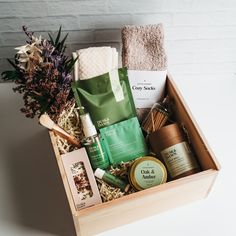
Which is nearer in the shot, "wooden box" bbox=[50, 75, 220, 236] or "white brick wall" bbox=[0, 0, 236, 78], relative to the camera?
"wooden box" bbox=[50, 75, 220, 236]

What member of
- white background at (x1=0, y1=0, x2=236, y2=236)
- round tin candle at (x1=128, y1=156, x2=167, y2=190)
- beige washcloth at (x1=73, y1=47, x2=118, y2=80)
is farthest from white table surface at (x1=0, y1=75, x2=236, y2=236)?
beige washcloth at (x1=73, y1=47, x2=118, y2=80)

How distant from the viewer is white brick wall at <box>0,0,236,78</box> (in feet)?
2.96

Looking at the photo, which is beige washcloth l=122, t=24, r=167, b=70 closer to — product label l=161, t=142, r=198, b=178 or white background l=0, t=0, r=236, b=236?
white background l=0, t=0, r=236, b=236

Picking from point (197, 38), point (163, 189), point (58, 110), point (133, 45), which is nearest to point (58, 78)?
point (58, 110)

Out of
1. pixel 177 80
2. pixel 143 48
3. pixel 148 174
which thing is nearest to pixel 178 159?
pixel 148 174

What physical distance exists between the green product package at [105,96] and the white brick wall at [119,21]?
0.58 ft

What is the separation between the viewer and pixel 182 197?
31.5 inches

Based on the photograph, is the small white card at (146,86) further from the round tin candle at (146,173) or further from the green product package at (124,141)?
the round tin candle at (146,173)

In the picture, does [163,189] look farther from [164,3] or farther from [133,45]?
[164,3]

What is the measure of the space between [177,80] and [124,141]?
14.8 inches

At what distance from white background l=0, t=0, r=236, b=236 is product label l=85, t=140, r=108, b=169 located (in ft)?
0.41

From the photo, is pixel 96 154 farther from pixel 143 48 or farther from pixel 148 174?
pixel 143 48

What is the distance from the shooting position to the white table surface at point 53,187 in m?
0.81

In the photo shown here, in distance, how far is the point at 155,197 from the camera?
73 cm
